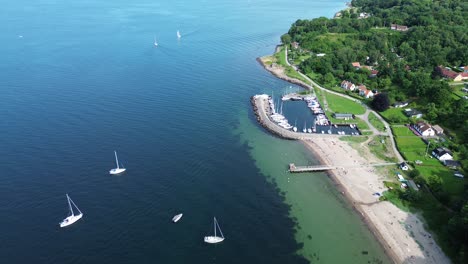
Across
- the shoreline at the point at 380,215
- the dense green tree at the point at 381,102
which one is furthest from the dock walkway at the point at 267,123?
the dense green tree at the point at 381,102

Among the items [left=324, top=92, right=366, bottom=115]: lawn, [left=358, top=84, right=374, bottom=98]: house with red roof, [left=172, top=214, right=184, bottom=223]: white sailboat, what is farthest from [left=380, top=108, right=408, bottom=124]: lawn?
[left=172, top=214, right=184, bottom=223]: white sailboat

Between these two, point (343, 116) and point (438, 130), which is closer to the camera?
point (438, 130)

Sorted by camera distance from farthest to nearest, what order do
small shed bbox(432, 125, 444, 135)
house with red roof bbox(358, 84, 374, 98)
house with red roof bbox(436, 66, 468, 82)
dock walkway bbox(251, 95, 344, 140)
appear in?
1. house with red roof bbox(436, 66, 468, 82)
2. house with red roof bbox(358, 84, 374, 98)
3. dock walkway bbox(251, 95, 344, 140)
4. small shed bbox(432, 125, 444, 135)

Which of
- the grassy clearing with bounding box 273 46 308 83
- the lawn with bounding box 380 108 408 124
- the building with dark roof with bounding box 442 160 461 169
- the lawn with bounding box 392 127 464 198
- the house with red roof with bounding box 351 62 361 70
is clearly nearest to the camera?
the lawn with bounding box 392 127 464 198

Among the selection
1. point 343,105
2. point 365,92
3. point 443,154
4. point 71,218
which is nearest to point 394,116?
point 343,105

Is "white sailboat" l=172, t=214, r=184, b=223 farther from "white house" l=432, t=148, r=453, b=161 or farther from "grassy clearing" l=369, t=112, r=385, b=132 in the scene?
"white house" l=432, t=148, r=453, b=161

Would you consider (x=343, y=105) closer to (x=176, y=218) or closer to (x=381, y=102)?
(x=381, y=102)

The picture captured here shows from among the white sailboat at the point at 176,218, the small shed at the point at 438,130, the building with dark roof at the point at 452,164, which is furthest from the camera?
the small shed at the point at 438,130

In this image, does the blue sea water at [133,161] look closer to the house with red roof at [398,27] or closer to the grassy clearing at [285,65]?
the grassy clearing at [285,65]
